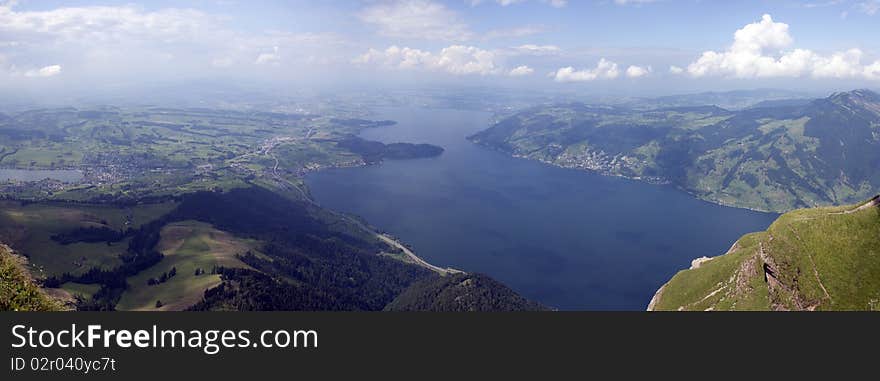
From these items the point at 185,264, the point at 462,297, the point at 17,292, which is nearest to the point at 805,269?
the point at 462,297

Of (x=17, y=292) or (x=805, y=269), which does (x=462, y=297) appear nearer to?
(x=805, y=269)

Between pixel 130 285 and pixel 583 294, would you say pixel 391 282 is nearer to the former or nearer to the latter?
pixel 583 294

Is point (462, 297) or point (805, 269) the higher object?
point (805, 269)

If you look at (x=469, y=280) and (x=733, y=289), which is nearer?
(x=733, y=289)

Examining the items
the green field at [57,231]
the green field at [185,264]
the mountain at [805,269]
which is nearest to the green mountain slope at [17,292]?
the green field at [185,264]

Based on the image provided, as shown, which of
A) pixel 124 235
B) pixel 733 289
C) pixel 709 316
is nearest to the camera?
pixel 709 316

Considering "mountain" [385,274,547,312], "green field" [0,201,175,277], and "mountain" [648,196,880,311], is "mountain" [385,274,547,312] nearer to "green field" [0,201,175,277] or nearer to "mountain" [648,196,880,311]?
"mountain" [648,196,880,311]

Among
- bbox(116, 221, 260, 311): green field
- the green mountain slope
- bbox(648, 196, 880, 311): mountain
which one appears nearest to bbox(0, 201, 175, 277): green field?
bbox(116, 221, 260, 311): green field

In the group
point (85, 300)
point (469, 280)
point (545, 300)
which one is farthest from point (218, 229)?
point (545, 300)
